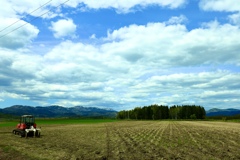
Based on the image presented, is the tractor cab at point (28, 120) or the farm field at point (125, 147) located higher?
the tractor cab at point (28, 120)

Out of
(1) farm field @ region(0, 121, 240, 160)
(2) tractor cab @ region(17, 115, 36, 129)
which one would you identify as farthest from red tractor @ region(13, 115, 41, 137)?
(1) farm field @ region(0, 121, 240, 160)

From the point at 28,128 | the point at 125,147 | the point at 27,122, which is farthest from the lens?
the point at 27,122

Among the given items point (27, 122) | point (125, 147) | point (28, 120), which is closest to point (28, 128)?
point (27, 122)

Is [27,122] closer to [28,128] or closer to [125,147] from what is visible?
[28,128]

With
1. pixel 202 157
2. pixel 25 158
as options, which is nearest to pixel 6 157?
pixel 25 158

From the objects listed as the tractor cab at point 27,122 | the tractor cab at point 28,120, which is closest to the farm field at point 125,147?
the tractor cab at point 27,122

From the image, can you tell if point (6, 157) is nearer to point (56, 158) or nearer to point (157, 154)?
point (56, 158)

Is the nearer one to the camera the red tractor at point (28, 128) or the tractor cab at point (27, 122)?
the red tractor at point (28, 128)

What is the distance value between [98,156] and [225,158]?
830 centimetres

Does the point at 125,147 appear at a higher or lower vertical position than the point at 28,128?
Result: lower

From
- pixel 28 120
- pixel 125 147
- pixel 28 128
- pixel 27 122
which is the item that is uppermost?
pixel 28 120

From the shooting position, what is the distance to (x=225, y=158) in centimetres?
1717

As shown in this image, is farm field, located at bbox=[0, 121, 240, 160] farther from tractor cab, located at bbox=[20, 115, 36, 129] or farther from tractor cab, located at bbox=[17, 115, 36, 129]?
tractor cab, located at bbox=[20, 115, 36, 129]

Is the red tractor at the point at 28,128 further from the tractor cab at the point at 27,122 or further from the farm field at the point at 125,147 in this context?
the farm field at the point at 125,147
